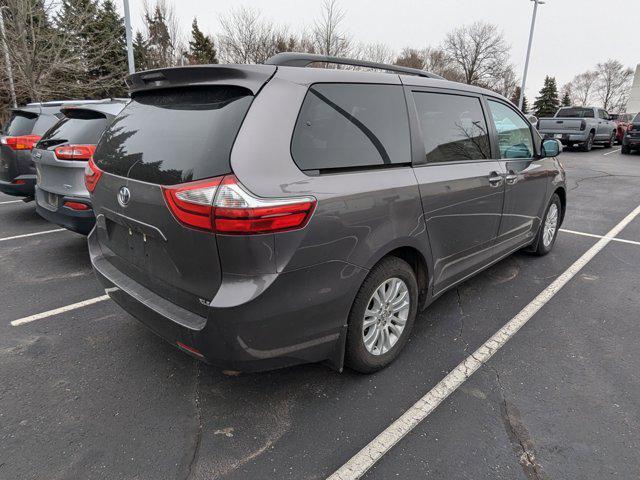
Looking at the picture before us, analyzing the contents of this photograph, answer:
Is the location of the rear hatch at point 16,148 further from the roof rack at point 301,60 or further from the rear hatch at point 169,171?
the roof rack at point 301,60

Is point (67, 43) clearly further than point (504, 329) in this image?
Yes

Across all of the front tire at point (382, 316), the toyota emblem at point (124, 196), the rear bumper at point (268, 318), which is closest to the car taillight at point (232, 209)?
the rear bumper at point (268, 318)

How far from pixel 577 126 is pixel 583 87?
265 feet

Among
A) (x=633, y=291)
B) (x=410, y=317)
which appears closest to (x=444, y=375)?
(x=410, y=317)

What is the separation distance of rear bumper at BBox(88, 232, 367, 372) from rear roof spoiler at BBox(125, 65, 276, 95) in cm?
95

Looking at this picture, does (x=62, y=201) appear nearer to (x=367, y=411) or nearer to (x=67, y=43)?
(x=367, y=411)

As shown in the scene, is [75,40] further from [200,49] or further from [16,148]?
[200,49]

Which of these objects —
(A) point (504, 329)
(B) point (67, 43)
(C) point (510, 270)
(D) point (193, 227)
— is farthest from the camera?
(B) point (67, 43)

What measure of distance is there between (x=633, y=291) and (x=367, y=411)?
3230 mm

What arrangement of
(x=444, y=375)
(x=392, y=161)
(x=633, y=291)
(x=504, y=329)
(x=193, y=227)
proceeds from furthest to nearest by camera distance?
(x=633, y=291) < (x=504, y=329) < (x=444, y=375) < (x=392, y=161) < (x=193, y=227)

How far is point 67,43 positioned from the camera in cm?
1723

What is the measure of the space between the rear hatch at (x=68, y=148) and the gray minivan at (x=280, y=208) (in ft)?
5.76

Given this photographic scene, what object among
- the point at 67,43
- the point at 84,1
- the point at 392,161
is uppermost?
the point at 84,1

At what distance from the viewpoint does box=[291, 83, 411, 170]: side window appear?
2.12 meters
